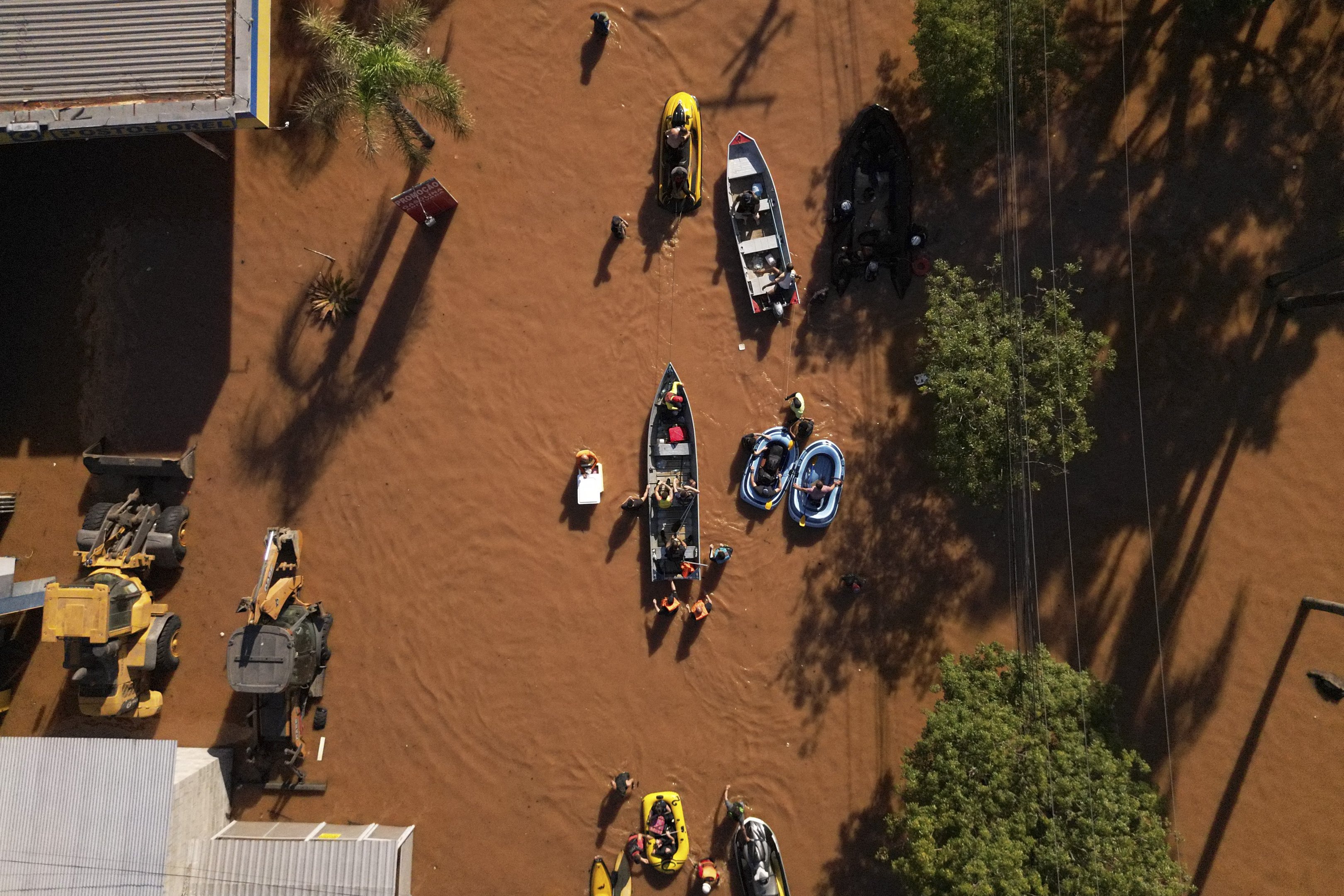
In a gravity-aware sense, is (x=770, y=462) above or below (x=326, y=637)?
above

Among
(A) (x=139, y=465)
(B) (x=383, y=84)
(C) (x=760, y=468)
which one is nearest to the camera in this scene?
(B) (x=383, y=84)

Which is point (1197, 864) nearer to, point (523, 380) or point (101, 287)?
A: point (523, 380)

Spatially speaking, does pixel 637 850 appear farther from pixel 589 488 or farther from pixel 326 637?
pixel 326 637

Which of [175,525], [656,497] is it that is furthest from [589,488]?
[175,525]

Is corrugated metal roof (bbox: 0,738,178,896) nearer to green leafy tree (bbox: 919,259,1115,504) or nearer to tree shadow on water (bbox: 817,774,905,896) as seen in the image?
tree shadow on water (bbox: 817,774,905,896)

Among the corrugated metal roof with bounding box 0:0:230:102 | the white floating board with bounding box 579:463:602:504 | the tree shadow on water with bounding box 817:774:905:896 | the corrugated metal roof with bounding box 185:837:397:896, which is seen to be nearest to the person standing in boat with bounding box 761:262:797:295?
the white floating board with bounding box 579:463:602:504
